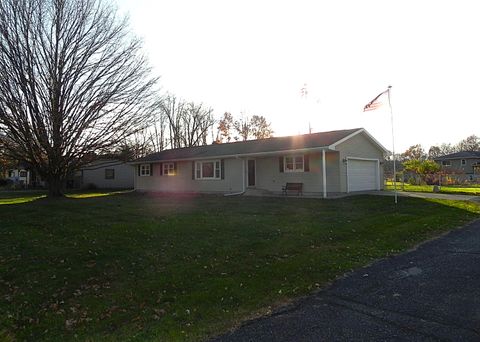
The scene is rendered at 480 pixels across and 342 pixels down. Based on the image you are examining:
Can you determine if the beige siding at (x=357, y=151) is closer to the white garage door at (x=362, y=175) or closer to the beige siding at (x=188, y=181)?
the white garage door at (x=362, y=175)

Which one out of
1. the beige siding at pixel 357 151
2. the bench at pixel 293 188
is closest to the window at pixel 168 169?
the bench at pixel 293 188

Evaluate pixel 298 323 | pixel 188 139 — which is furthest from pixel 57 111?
pixel 188 139

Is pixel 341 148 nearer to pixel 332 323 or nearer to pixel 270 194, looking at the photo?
pixel 270 194

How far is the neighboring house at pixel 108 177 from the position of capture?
34812mm

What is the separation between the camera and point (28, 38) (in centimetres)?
1659

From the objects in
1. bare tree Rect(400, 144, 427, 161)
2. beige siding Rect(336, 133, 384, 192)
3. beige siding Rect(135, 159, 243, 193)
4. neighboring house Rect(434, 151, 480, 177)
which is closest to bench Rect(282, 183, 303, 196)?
beige siding Rect(336, 133, 384, 192)

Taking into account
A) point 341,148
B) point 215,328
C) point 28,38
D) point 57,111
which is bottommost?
point 215,328

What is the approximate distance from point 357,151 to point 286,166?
406 cm

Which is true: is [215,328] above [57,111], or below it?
below

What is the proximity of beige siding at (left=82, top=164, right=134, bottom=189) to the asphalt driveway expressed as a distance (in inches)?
1238

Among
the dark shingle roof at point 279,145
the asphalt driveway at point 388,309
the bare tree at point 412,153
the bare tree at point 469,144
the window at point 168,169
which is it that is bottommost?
the asphalt driveway at point 388,309

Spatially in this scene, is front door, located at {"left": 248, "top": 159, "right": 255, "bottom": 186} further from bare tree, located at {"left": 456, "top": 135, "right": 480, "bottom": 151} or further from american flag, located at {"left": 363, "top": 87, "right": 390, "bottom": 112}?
bare tree, located at {"left": 456, "top": 135, "right": 480, "bottom": 151}

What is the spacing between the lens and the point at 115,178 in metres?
35.4

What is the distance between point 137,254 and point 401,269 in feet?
15.8
